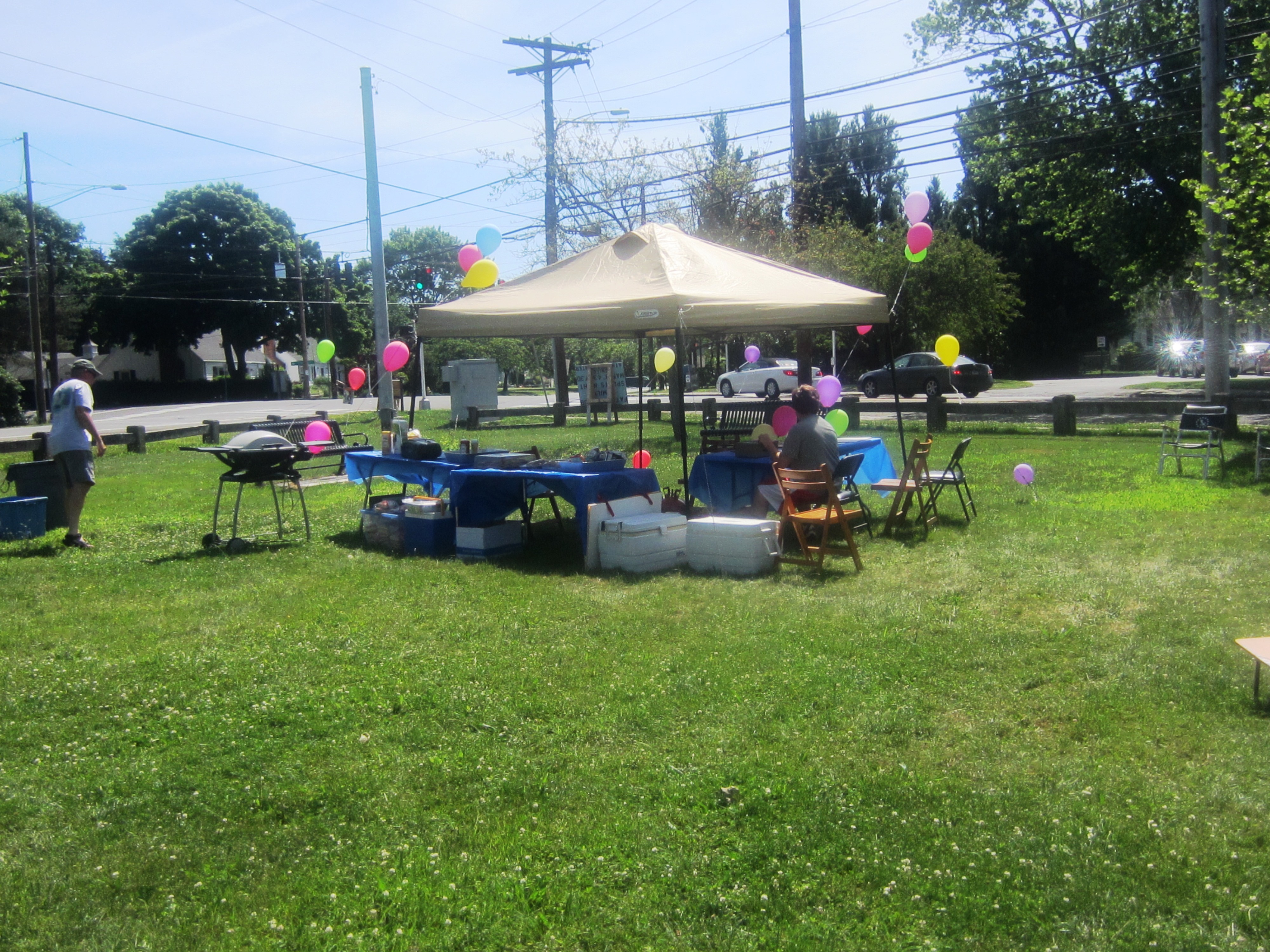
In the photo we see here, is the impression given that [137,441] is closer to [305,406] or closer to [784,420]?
[784,420]

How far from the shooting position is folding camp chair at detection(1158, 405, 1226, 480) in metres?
12.0

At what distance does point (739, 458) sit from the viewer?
9289 millimetres

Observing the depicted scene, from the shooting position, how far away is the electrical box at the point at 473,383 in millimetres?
27719

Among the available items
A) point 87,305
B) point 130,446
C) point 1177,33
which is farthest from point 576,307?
point 87,305

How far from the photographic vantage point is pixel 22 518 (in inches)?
380

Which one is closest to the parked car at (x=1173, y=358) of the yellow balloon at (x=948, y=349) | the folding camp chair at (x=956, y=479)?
the yellow balloon at (x=948, y=349)

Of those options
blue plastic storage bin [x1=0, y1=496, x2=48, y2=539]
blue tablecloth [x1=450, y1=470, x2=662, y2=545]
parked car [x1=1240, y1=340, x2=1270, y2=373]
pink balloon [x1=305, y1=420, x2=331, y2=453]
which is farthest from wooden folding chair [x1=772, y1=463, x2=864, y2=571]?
parked car [x1=1240, y1=340, x2=1270, y2=373]

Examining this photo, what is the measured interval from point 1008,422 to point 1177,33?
31.9ft

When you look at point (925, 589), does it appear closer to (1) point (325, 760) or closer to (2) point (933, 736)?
(2) point (933, 736)

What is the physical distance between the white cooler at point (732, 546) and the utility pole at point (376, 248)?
9305mm

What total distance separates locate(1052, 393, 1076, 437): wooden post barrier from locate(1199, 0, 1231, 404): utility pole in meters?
2.01

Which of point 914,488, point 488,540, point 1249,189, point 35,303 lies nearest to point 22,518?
point 488,540

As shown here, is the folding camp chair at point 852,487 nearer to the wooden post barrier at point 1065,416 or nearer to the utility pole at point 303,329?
the wooden post barrier at point 1065,416

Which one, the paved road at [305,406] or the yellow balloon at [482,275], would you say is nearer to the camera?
the yellow balloon at [482,275]
